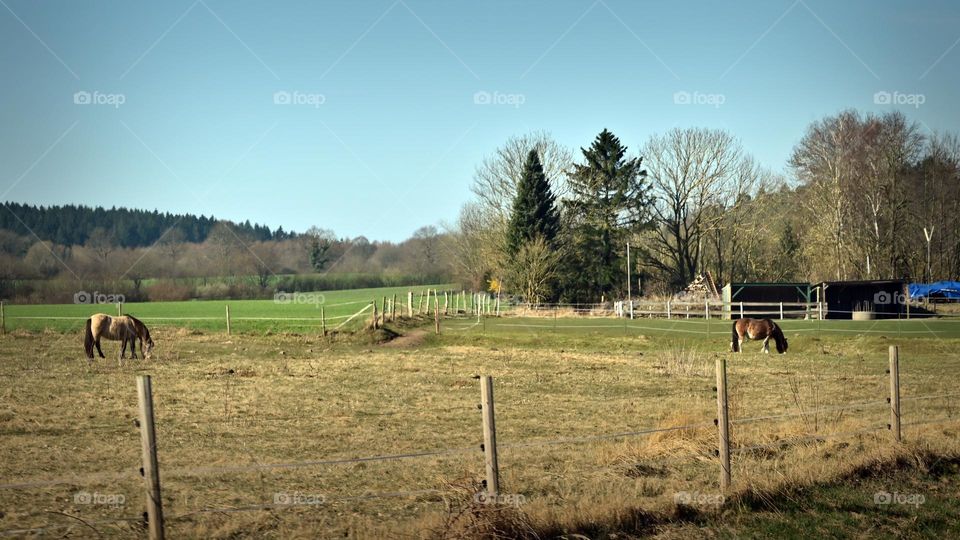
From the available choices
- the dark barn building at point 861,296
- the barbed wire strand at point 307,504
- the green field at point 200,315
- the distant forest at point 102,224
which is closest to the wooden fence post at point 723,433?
the barbed wire strand at point 307,504

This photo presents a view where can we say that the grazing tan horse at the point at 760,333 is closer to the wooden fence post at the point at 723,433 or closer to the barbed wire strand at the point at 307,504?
the wooden fence post at the point at 723,433

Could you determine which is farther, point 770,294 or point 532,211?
point 532,211

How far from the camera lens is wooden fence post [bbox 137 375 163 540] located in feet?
19.2

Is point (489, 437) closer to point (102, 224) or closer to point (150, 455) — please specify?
point (150, 455)

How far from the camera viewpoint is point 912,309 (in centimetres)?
4503

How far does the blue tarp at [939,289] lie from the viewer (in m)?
49.0

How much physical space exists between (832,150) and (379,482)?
5015 centimetres

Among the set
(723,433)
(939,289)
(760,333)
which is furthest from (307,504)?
(939,289)

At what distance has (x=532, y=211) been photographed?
5725 centimetres

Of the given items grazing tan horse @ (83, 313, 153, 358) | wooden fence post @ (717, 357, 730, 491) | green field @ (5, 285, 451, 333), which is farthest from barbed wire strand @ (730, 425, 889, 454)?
green field @ (5, 285, 451, 333)

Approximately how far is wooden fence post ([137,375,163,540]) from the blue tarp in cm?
5083

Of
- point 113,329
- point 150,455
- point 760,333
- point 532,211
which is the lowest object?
point 760,333

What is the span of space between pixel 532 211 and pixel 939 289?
2589 centimetres

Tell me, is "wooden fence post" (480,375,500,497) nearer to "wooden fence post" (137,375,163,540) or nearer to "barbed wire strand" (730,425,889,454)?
"wooden fence post" (137,375,163,540)
